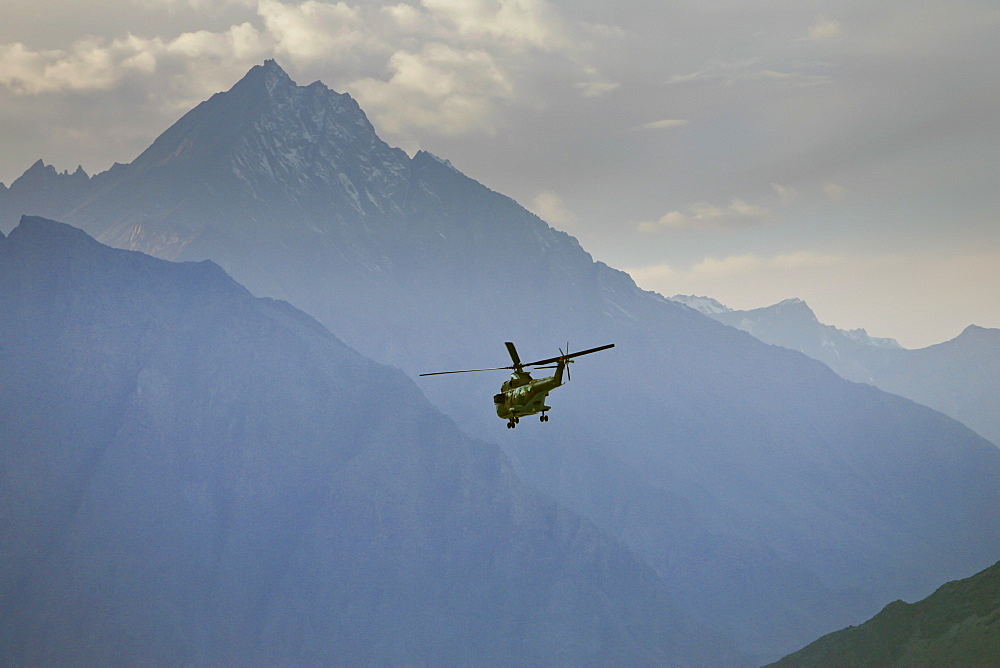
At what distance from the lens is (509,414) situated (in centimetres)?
8194

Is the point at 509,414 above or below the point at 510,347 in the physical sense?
below

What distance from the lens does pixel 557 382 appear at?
81.1 metres

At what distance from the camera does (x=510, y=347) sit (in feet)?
263

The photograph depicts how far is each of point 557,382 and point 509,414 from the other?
4.73 m

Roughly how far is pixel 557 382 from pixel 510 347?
4.78m

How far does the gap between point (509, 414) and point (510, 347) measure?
5.69 m
